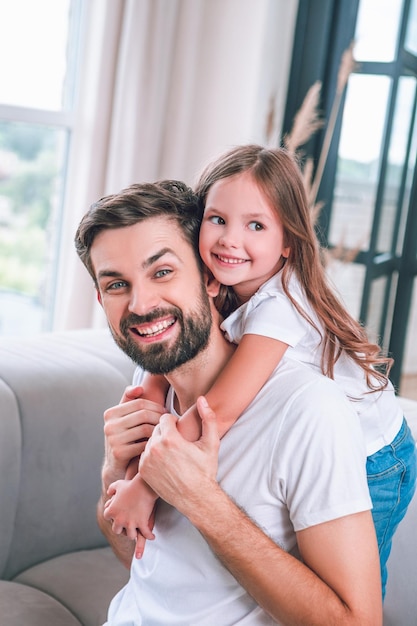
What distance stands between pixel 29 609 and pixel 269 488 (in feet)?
2.49

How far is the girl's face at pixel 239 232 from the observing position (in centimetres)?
150

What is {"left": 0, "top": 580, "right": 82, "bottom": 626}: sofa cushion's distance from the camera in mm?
1699

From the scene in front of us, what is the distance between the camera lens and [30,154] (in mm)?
3760

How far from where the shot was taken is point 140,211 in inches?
56.1

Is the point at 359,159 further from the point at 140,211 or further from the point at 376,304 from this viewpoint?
the point at 140,211

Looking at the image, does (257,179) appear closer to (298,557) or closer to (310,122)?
(298,557)

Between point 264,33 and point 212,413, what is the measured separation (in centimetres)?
281

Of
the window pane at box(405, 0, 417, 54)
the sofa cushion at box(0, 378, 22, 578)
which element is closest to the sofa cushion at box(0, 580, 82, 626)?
the sofa cushion at box(0, 378, 22, 578)

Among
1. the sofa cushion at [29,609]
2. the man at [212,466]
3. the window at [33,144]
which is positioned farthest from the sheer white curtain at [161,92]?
the man at [212,466]

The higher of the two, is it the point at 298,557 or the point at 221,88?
the point at 221,88

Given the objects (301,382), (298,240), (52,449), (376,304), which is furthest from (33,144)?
(301,382)

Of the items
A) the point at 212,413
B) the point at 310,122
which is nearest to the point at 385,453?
the point at 212,413

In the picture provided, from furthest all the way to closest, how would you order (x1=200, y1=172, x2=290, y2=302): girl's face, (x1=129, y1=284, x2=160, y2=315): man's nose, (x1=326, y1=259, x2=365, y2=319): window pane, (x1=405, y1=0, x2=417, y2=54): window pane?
→ 1. (x1=326, y1=259, x2=365, y2=319): window pane
2. (x1=405, y1=0, x2=417, y2=54): window pane
3. (x1=200, y1=172, x2=290, y2=302): girl's face
4. (x1=129, y1=284, x2=160, y2=315): man's nose

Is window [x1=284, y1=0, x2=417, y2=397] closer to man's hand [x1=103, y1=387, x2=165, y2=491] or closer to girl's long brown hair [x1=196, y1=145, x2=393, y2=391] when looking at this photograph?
girl's long brown hair [x1=196, y1=145, x2=393, y2=391]
